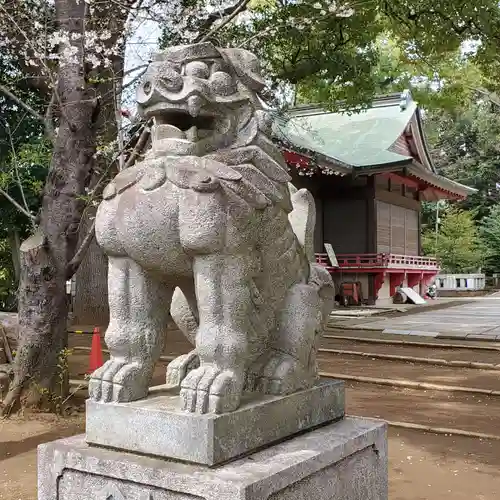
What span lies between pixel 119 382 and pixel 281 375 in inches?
25.6

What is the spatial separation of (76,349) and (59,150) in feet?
15.3

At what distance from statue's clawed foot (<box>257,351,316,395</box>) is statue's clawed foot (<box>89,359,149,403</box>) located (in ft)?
1.60

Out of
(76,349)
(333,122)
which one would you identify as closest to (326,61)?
(76,349)

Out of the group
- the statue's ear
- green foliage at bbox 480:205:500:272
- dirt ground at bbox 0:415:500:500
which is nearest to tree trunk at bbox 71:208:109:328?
dirt ground at bbox 0:415:500:500

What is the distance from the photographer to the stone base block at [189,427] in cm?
208

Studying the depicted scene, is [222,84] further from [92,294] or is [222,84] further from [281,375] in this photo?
[92,294]

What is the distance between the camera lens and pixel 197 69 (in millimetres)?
2254

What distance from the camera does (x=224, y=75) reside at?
2.30 meters

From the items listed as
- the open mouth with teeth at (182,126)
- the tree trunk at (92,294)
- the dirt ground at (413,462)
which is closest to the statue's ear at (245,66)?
the open mouth with teeth at (182,126)

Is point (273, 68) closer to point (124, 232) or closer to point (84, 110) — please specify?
point (84, 110)

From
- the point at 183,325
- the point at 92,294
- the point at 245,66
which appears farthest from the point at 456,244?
the point at 245,66

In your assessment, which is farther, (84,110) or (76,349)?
(76,349)

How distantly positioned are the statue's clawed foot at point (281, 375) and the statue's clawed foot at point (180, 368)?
0.32m

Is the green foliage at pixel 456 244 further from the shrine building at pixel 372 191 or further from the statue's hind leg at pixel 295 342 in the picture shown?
the statue's hind leg at pixel 295 342
